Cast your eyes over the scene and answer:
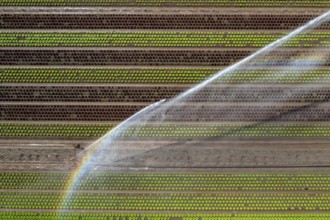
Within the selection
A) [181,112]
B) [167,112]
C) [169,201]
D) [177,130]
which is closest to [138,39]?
[167,112]

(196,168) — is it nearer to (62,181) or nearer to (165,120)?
(165,120)

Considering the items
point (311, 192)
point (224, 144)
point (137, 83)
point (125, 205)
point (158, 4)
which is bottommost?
point (311, 192)

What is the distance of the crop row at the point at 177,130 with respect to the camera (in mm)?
14594

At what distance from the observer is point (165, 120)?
48.3 feet

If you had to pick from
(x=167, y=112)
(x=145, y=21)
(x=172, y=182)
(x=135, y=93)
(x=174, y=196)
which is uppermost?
(x=145, y=21)

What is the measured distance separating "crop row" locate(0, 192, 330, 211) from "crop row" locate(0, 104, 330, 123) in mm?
3123

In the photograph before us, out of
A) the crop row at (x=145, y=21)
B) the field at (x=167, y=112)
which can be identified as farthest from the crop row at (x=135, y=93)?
the crop row at (x=145, y=21)

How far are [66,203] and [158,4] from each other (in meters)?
9.30

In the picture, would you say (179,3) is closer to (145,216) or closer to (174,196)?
(174,196)

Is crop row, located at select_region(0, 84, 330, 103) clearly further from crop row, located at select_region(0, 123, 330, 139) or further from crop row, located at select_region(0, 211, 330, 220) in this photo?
crop row, located at select_region(0, 211, 330, 220)

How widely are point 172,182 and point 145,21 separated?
697 cm

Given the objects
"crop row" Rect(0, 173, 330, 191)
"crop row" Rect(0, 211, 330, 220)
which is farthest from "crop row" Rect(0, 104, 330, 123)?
"crop row" Rect(0, 211, 330, 220)

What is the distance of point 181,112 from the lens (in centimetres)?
1474

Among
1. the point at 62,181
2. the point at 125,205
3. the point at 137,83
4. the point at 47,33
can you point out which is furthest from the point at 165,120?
the point at 47,33
